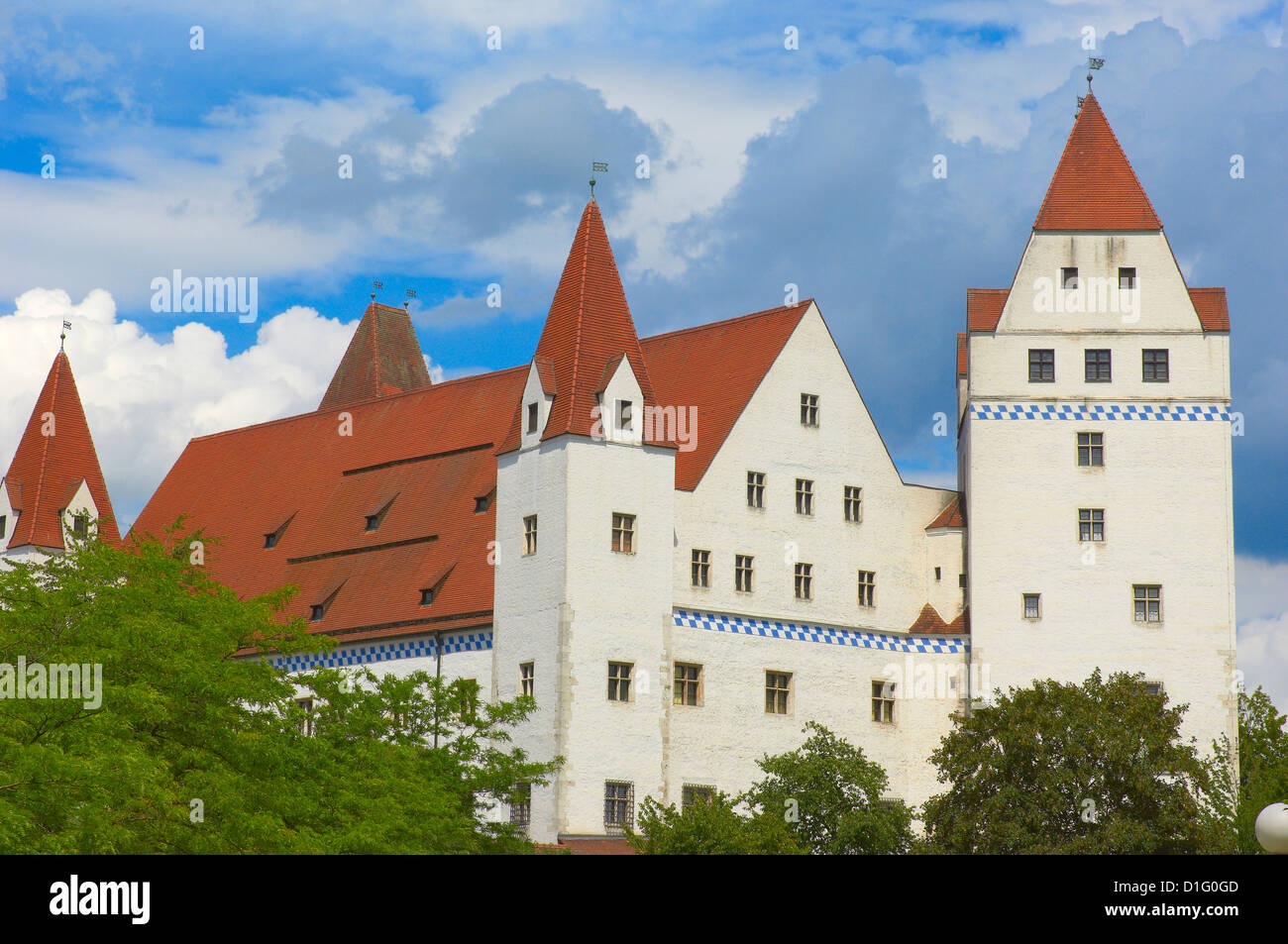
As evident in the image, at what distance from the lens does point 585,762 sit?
45.5 metres

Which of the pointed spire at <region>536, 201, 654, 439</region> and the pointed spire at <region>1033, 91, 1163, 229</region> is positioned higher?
the pointed spire at <region>1033, 91, 1163, 229</region>

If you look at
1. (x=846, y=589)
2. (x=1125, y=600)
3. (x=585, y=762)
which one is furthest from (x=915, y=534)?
(x=585, y=762)

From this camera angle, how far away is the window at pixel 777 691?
49719 mm

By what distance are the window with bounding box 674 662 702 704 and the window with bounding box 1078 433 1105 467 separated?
1192 cm

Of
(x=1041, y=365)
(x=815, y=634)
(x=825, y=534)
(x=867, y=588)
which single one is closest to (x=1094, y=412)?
(x=1041, y=365)

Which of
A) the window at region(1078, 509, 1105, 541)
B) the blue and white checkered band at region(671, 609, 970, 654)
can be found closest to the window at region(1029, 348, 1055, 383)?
the window at region(1078, 509, 1105, 541)

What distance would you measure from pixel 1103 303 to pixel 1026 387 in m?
3.03

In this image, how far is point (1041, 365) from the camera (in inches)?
2032

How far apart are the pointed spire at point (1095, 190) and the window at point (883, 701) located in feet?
42.8

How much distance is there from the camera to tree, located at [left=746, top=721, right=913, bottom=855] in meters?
40.9

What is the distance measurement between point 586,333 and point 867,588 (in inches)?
427

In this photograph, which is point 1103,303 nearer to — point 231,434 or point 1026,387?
point 1026,387

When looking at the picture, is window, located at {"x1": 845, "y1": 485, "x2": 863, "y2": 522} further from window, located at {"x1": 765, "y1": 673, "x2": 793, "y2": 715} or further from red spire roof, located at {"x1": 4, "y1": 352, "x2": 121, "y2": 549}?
red spire roof, located at {"x1": 4, "y1": 352, "x2": 121, "y2": 549}

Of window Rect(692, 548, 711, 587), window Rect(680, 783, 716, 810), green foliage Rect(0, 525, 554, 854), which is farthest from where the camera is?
window Rect(692, 548, 711, 587)
